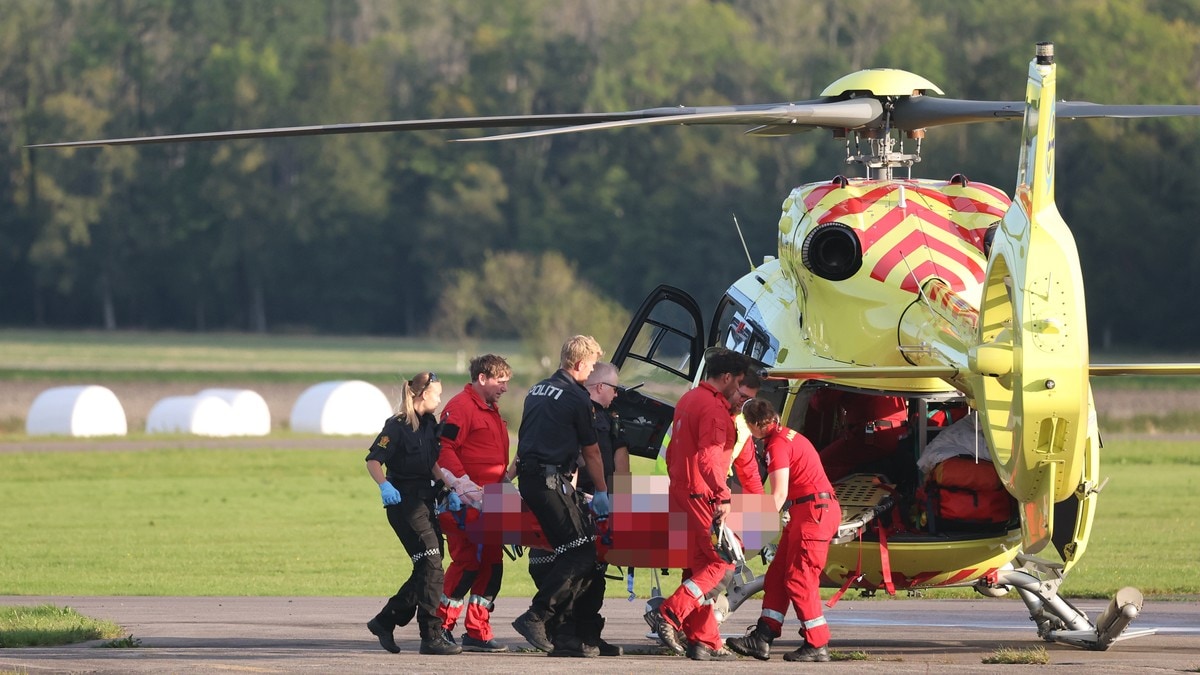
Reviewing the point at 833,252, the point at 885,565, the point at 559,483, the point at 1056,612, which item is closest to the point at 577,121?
the point at 833,252

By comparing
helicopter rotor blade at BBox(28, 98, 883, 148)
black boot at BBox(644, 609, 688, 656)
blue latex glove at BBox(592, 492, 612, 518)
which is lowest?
black boot at BBox(644, 609, 688, 656)

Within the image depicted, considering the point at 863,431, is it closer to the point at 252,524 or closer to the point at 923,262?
the point at 923,262

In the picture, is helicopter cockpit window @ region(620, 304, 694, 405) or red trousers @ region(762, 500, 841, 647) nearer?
red trousers @ region(762, 500, 841, 647)

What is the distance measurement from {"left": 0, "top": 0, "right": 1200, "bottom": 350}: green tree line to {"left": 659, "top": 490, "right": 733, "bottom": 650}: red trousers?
65.0m

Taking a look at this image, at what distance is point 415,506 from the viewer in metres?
11.7

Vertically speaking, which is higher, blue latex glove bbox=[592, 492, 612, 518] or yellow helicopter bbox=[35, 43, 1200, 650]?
yellow helicopter bbox=[35, 43, 1200, 650]

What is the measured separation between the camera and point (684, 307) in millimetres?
13820

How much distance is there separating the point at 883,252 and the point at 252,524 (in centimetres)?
1500

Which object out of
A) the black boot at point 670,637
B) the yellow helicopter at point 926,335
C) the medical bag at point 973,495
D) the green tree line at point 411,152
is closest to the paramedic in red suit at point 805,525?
the yellow helicopter at point 926,335

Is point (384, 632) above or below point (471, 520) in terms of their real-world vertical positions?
below

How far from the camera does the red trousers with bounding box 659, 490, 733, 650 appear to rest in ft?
35.9

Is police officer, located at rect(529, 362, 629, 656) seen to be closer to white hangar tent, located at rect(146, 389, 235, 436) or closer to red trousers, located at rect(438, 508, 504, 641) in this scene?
red trousers, located at rect(438, 508, 504, 641)

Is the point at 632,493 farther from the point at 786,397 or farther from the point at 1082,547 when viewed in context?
the point at 1082,547

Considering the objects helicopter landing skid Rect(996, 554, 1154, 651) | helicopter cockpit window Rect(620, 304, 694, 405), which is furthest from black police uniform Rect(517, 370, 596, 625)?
helicopter landing skid Rect(996, 554, 1154, 651)
